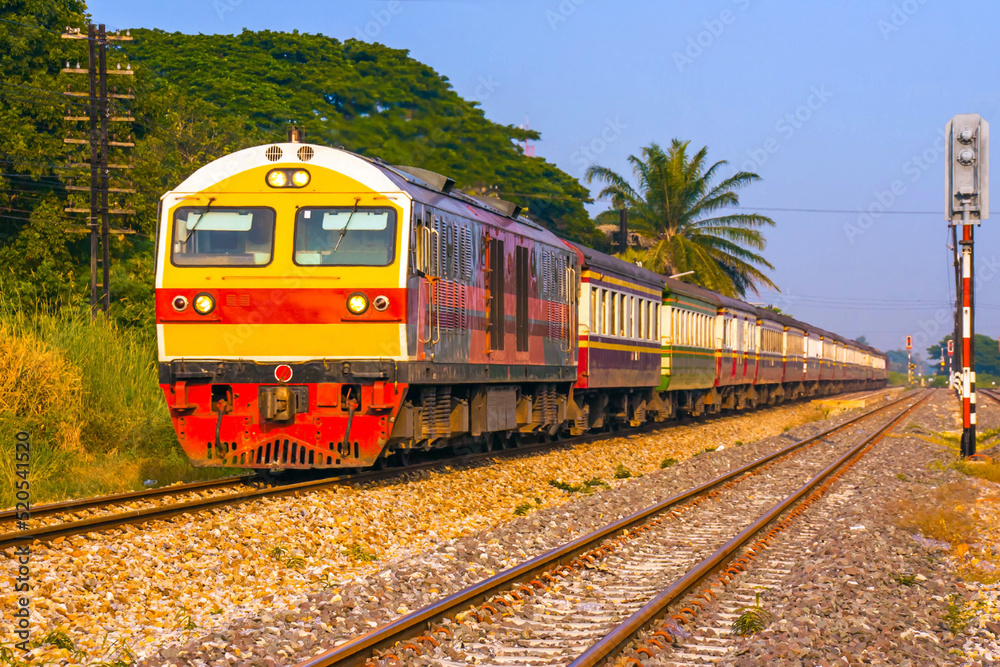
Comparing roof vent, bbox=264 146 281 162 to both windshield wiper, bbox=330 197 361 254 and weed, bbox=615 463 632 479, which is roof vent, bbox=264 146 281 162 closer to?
windshield wiper, bbox=330 197 361 254

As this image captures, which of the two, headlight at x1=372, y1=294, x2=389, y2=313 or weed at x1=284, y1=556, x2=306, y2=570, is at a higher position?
headlight at x1=372, y1=294, x2=389, y2=313

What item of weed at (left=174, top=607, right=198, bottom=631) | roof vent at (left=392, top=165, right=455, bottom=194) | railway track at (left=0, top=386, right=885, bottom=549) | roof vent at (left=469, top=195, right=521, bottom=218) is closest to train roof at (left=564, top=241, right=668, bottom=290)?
roof vent at (left=469, top=195, right=521, bottom=218)

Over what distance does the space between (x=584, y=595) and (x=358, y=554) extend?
77.6 inches

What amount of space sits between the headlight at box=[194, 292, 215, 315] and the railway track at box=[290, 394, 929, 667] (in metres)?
4.68

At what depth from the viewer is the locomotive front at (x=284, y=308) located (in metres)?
10.7

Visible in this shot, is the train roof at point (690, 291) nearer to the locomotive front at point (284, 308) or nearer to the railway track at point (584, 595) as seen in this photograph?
the railway track at point (584, 595)

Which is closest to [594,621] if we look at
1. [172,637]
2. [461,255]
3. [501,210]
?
[172,637]

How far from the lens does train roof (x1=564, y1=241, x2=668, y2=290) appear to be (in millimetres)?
17867

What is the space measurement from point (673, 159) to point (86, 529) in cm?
3679

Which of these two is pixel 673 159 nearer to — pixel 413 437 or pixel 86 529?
pixel 413 437

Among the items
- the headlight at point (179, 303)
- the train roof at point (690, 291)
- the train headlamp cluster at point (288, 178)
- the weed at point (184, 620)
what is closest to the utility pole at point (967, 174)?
the train roof at point (690, 291)

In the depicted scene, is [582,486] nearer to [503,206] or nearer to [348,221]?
[503,206]

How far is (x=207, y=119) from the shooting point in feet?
141

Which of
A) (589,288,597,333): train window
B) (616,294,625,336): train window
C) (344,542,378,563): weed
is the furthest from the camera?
(616,294,625,336): train window
